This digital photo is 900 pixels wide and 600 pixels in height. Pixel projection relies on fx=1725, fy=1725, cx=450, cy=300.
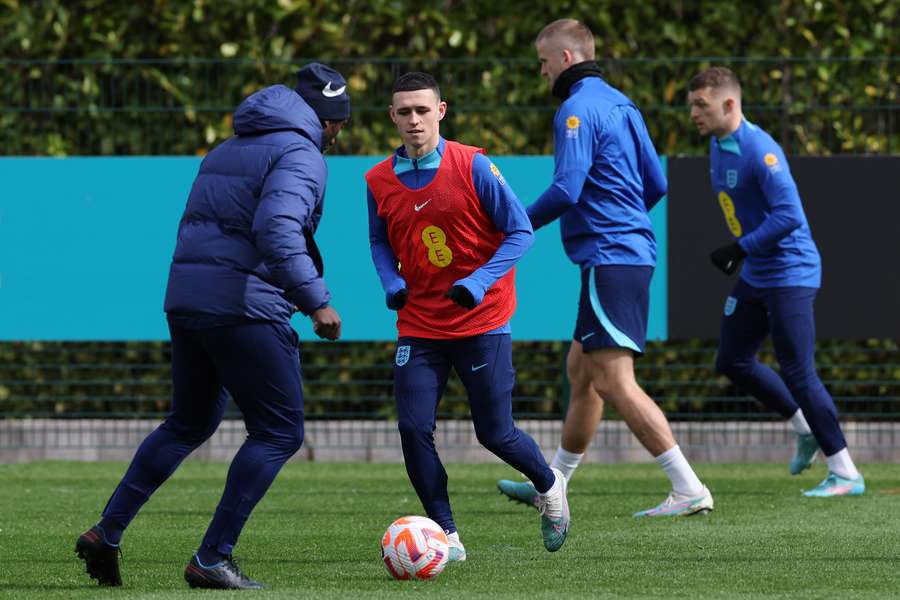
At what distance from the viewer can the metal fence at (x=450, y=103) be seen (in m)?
11.2

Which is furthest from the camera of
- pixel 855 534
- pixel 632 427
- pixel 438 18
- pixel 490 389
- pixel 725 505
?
pixel 438 18

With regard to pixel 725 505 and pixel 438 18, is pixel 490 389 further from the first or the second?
pixel 438 18

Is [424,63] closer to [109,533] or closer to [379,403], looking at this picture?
[379,403]

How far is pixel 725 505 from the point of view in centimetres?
866

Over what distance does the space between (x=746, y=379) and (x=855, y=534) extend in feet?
6.91

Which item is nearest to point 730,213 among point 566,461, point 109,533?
point 566,461

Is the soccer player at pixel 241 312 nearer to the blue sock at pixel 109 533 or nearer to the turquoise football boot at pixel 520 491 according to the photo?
the blue sock at pixel 109 533

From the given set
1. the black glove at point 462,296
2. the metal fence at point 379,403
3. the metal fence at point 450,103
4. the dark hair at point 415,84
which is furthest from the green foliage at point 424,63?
the black glove at point 462,296

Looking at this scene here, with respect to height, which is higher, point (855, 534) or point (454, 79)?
point (454, 79)

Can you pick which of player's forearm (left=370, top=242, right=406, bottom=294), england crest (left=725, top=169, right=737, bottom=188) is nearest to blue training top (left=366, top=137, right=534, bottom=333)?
player's forearm (left=370, top=242, right=406, bottom=294)

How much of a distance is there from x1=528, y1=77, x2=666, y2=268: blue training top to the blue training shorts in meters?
0.06

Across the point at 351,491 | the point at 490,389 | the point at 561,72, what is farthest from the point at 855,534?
the point at 351,491

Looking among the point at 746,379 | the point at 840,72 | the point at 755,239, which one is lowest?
the point at 746,379

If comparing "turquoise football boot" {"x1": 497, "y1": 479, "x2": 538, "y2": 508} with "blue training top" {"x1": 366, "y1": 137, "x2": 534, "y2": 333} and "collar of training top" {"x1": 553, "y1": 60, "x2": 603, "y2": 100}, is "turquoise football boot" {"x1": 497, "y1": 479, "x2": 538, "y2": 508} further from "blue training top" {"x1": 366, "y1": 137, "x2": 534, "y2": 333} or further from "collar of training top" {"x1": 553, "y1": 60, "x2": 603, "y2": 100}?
"collar of training top" {"x1": 553, "y1": 60, "x2": 603, "y2": 100}
